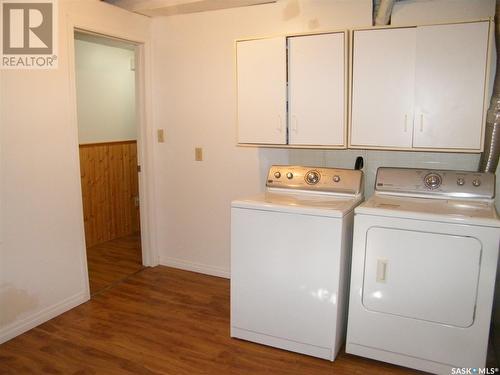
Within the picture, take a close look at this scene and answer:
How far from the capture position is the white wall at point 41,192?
2.47 m

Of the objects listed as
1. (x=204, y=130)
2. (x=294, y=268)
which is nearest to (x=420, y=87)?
(x=294, y=268)

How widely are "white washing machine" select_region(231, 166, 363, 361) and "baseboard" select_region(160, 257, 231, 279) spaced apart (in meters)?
1.00

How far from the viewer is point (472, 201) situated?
2363mm

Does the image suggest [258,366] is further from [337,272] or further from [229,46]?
[229,46]

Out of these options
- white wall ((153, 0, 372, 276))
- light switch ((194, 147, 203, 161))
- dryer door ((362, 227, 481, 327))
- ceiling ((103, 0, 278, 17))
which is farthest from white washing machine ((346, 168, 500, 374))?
ceiling ((103, 0, 278, 17))

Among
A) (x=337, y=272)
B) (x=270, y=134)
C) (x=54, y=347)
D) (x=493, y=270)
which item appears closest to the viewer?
(x=493, y=270)

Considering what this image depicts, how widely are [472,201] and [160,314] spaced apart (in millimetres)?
2148

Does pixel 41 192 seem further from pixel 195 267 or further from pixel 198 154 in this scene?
pixel 195 267

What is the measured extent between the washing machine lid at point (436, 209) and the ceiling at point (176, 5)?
5.69ft

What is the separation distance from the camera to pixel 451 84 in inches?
90.3

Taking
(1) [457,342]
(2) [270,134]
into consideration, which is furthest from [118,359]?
(1) [457,342]

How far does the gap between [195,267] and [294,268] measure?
156 cm

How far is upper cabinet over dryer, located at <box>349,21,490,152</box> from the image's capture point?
7.37 ft

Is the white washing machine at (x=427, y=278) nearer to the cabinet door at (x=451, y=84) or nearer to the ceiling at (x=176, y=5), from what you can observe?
the cabinet door at (x=451, y=84)
